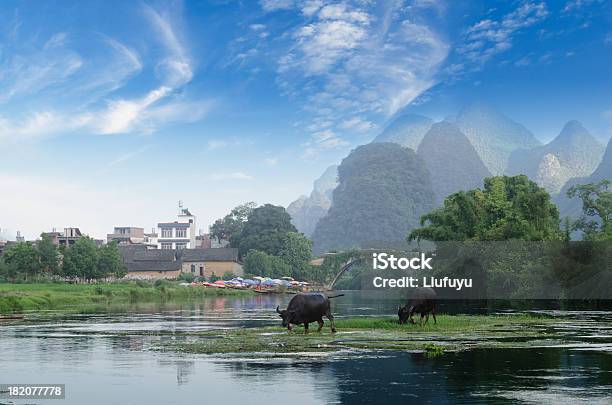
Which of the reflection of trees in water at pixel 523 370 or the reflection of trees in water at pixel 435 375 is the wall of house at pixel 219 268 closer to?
the reflection of trees in water at pixel 523 370

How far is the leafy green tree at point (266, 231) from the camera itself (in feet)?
624

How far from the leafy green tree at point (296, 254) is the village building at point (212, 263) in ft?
47.9

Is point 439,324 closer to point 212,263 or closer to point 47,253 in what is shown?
point 47,253

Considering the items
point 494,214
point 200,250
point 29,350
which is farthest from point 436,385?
point 200,250

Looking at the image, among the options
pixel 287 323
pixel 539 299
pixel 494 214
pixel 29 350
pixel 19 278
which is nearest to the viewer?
pixel 29 350

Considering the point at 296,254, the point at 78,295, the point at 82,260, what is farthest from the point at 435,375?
the point at 296,254

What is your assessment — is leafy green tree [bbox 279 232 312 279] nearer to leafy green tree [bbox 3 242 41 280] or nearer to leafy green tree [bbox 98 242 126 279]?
leafy green tree [bbox 98 242 126 279]

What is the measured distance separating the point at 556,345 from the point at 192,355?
12.8m

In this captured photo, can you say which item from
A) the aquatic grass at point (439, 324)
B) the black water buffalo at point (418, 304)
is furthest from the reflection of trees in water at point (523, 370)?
the black water buffalo at point (418, 304)

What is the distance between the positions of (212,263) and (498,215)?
100881 millimetres

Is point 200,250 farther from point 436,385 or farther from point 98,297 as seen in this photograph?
point 436,385

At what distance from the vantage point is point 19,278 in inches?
4230

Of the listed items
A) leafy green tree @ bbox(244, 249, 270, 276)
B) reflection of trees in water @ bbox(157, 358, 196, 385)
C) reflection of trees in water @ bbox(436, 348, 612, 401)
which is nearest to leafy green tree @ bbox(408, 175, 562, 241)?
reflection of trees in water @ bbox(436, 348, 612, 401)

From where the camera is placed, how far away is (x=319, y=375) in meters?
19.1
